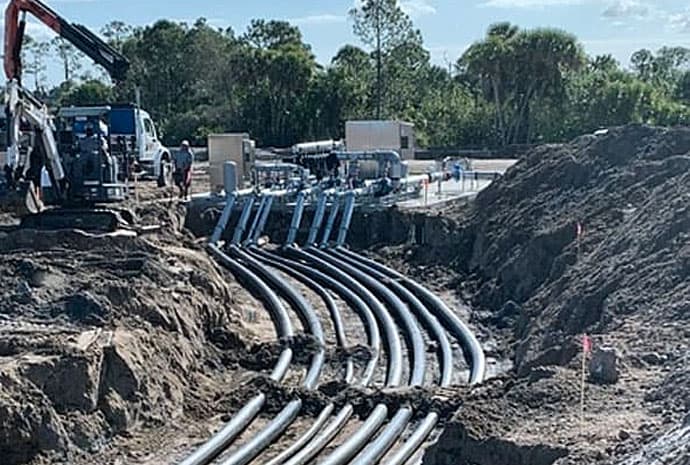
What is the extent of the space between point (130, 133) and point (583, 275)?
1830cm

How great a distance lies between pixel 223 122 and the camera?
62062 mm

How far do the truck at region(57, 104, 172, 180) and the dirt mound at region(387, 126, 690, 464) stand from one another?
30.3ft

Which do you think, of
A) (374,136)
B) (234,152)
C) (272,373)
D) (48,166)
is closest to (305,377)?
(272,373)

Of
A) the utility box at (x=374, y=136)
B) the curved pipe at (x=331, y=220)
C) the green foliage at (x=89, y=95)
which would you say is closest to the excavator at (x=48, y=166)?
the curved pipe at (x=331, y=220)

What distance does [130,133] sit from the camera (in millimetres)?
34094

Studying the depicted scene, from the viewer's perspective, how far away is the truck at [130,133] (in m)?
32.3

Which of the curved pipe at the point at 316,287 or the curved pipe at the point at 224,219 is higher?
the curved pipe at the point at 224,219

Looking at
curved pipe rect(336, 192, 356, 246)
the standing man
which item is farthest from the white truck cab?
curved pipe rect(336, 192, 356, 246)

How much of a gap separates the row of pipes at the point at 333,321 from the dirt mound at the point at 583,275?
1178mm

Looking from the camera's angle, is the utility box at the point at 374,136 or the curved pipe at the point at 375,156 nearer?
the curved pipe at the point at 375,156

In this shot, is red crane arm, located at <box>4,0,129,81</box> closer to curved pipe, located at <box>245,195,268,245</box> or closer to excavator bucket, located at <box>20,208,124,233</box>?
excavator bucket, located at <box>20,208,124,233</box>

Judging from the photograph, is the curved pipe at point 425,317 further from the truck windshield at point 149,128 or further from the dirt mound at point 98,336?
the truck windshield at point 149,128

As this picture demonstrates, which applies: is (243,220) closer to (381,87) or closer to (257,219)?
(257,219)

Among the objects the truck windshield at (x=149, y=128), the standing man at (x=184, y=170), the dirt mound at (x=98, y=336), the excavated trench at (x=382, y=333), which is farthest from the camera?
the truck windshield at (x=149, y=128)
